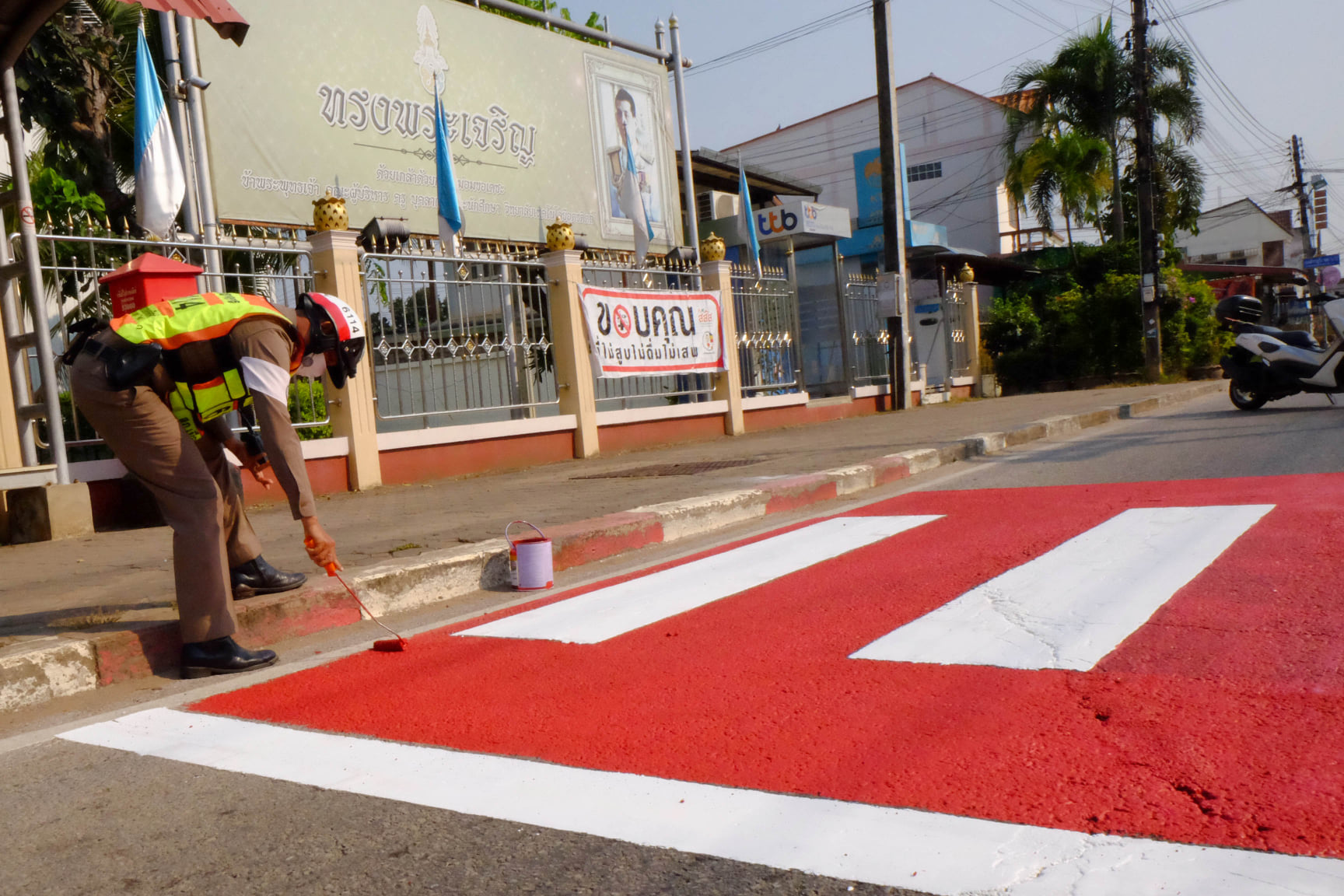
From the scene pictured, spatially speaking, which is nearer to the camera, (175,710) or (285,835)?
(285,835)

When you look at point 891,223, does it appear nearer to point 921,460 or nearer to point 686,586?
point 921,460

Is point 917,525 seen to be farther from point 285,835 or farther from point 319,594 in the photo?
point 285,835

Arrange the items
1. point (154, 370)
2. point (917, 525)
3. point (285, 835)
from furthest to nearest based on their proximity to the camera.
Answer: point (917, 525)
point (154, 370)
point (285, 835)

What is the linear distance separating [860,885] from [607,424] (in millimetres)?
10219

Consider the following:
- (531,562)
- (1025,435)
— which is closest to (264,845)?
(531,562)

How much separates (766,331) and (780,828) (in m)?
13.2

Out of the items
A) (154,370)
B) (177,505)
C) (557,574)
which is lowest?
(557,574)

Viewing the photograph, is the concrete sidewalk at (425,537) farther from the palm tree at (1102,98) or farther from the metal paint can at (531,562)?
the palm tree at (1102,98)

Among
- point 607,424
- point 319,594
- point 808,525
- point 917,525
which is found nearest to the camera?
point 319,594

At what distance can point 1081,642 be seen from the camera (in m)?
3.61

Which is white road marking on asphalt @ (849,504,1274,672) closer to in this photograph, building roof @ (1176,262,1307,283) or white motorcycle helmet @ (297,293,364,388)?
white motorcycle helmet @ (297,293,364,388)

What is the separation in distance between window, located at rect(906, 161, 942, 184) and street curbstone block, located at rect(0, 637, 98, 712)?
4271cm

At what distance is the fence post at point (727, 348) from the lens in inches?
555

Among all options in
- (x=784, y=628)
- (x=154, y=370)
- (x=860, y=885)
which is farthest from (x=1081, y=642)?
(x=154, y=370)
